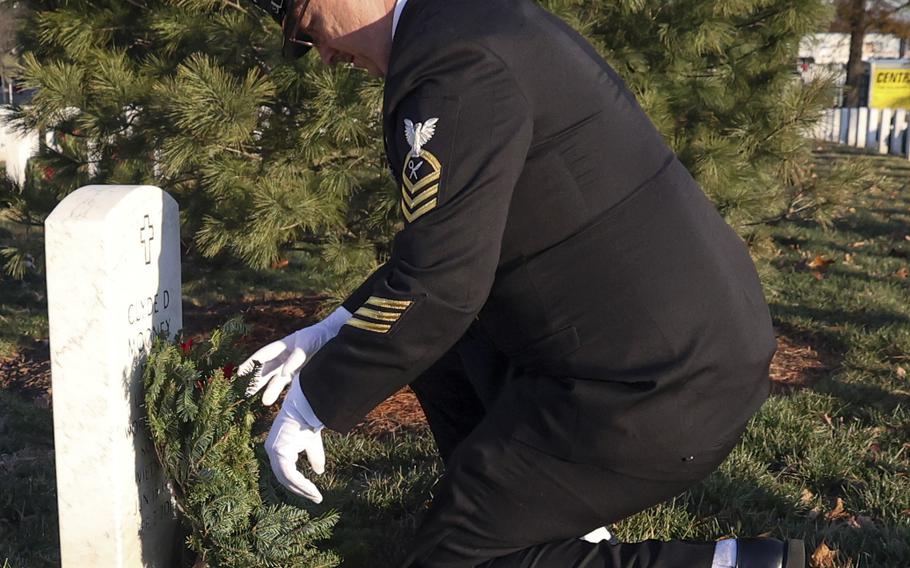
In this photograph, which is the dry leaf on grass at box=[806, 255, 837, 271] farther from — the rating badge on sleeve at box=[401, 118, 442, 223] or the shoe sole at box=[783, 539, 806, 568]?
the rating badge on sleeve at box=[401, 118, 442, 223]

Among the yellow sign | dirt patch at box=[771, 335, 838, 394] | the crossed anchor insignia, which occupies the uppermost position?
the crossed anchor insignia

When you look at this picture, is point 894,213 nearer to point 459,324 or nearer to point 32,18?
point 32,18

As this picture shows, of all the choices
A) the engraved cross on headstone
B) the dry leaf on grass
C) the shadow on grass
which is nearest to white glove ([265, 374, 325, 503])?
the engraved cross on headstone

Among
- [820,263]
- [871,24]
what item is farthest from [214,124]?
[871,24]

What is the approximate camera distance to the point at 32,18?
428 centimetres

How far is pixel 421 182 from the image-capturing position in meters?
1.75

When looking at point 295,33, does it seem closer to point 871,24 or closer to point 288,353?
point 288,353

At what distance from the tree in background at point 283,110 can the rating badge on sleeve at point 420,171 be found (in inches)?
74.1

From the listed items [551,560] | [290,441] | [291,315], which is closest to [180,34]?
[291,315]

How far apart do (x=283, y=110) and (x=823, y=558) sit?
8.62 feet

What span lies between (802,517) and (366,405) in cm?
173

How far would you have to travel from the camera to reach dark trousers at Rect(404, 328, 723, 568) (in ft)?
6.54

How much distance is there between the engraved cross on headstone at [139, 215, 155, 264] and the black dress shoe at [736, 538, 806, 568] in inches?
57.0

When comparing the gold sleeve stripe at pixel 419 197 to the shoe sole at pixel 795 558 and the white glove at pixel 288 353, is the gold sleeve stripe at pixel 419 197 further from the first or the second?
the shoe sole at pixel 795 558
